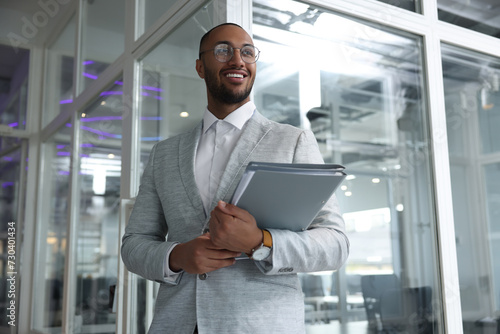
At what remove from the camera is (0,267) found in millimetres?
5918

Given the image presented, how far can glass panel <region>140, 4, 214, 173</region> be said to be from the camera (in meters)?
2.38

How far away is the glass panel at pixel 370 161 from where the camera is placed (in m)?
2.38

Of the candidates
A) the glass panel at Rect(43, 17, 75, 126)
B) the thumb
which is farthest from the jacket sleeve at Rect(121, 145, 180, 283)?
the glass panel at Rect(43, 17, 75, 126)

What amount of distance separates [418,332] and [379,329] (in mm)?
278

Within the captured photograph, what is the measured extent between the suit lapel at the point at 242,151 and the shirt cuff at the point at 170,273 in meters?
0.15

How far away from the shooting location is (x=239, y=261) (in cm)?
117

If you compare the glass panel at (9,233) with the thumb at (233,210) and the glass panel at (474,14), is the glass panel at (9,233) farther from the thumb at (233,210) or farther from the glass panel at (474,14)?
the thumb at (233,210)

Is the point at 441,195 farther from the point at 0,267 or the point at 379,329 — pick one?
the point at 0,267

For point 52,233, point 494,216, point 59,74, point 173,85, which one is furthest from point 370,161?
point 59,74

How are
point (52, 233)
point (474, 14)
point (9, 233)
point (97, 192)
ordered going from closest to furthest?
1. point (474, 14)
2. point (97, 192)
3. point (52, 233)
4. point (9, 233)

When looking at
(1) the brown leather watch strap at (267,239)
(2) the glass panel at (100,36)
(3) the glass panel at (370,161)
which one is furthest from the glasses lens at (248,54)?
(2) the glass panel at (100,36)

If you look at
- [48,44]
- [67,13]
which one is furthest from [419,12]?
[48,44]

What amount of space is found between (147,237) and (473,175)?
1.91 meters

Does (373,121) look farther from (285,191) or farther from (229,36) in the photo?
(285,191)
